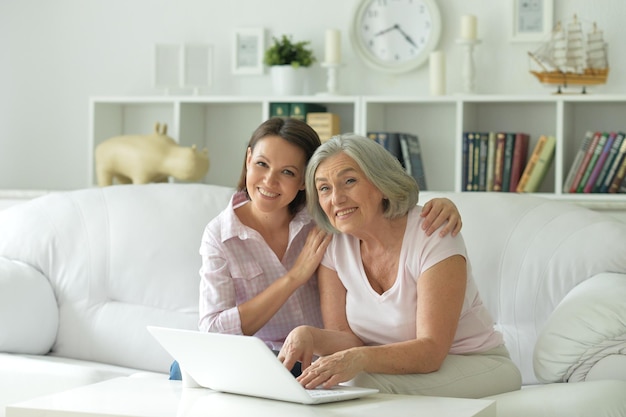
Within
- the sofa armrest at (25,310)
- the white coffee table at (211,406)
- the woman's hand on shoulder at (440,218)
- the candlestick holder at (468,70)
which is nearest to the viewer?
the white coffee table at (211,406)

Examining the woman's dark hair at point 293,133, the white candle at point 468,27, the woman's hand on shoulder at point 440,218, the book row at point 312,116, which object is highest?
the white candle at point 468,27

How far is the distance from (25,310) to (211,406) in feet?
4.13

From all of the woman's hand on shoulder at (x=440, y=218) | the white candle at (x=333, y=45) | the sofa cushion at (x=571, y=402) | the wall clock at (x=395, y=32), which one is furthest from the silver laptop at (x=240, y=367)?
the wall clock at (x=395, y=32)

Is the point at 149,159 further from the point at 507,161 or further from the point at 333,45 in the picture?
the point at 507,161

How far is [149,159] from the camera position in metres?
3.75

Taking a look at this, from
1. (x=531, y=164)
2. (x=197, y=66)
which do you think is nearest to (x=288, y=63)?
(x=197, y=66)

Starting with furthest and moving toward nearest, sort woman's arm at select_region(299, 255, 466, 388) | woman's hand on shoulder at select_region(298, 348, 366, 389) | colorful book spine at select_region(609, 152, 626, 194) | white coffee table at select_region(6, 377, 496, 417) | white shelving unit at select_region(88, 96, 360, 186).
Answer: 1. white shelving unit at select_region(88, 96, 360, 186)
2. colorful book spine at select_region(609, 152, 626, 194)
3. woman's arm at select_region(299, 255, 466, 388)
4. woman's hand on shoulder at select_region(298, 348, 366, 389)
5. white coffee table at select_region(6, 377, 496, 417)

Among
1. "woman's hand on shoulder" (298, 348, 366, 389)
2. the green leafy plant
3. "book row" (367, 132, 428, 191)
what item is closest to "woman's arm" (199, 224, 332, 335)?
"woman's hand on shoulder" (298, 348, 366, 389)

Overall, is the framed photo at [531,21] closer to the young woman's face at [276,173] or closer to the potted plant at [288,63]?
the potted plant at [288,63]

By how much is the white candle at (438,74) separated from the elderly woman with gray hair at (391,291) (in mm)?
1546

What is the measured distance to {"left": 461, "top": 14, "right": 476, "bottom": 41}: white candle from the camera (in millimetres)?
3584

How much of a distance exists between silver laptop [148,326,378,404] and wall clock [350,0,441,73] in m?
2.23

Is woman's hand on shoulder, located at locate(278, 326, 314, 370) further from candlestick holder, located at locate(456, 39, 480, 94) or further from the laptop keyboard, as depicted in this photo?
candlestick holder, located at locate(456, 39, 480, 94)

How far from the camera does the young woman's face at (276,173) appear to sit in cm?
223
